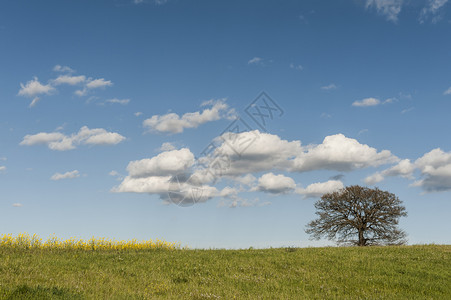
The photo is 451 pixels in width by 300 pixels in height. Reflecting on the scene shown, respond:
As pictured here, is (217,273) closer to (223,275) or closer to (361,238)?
(223,275)

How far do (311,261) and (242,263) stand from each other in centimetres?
387

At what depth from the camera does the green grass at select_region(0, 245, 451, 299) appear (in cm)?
1504

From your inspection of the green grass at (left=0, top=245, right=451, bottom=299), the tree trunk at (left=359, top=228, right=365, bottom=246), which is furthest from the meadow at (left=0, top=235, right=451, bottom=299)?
the tree trunk at (left=359, top=228, right=365, bottom=246)

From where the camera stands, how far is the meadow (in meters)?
15.1

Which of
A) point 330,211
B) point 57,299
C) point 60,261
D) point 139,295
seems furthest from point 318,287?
point 330,211

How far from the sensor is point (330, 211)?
45.7 m

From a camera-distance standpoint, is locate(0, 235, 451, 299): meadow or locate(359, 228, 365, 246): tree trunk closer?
locate(0, 235, 451, 299): meadow

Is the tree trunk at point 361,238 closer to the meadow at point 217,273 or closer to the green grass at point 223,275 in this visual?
the meadow at point 217,273

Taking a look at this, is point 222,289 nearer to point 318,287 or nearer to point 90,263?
point 318,287

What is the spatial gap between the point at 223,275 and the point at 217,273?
1.26 feet

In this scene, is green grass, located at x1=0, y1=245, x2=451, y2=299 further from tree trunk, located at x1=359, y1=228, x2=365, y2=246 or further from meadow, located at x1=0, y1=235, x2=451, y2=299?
tree trunk, located at x1=359, y1=228, x2=365, y2=246

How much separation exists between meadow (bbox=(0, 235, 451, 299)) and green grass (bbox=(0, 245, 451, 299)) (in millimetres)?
40

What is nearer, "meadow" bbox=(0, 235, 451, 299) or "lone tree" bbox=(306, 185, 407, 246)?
"meadow" bbox=(0, 235, 451, 299)

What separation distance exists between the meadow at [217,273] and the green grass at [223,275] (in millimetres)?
40
